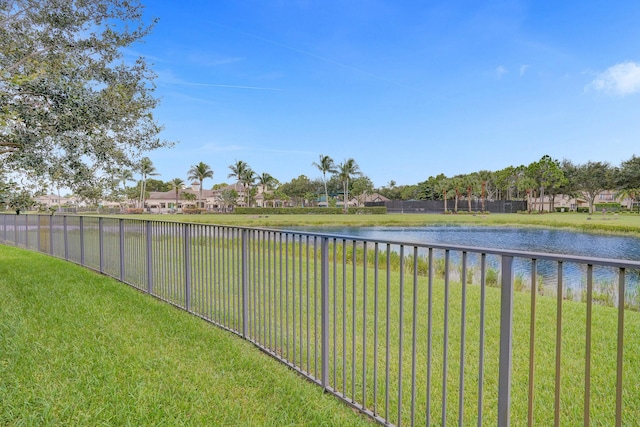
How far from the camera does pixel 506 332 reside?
5.75 feet

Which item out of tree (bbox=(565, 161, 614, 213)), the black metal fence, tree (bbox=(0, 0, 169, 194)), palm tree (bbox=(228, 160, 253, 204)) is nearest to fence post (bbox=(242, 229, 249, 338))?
tree (bbox=(0, 0, 169, 194))

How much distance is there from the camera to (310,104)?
32969 millimetres

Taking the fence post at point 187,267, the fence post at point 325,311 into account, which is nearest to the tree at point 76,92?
the fence post at point 187,267

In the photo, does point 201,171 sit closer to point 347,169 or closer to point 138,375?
point 347,169

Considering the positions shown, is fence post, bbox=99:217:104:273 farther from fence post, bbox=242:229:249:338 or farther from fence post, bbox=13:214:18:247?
fence post, bbox=13:214:18:247

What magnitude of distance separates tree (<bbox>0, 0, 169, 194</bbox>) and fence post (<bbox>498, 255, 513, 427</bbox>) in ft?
21.7

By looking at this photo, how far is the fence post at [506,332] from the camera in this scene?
68.7 inches

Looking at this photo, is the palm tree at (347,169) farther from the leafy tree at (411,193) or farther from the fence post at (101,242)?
the fence post at (101,242)

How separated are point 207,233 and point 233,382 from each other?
2.01 m

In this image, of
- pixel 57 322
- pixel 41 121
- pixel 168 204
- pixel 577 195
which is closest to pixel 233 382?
pixel 57 322

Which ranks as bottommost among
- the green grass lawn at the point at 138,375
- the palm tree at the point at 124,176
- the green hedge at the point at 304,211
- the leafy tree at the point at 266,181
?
the green hedge at the point at 304,211

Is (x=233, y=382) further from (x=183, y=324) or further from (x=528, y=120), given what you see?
(x=528, y=120)

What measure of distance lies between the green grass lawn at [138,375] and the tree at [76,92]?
354 centimetres

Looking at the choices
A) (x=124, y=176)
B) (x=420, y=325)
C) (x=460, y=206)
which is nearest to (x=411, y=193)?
(x=460, y=206)
